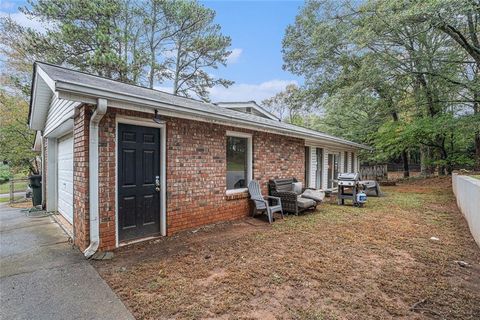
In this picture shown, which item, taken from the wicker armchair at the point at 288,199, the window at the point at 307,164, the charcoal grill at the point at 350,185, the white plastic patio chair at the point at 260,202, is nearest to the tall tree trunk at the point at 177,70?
the window at the point at 307,164

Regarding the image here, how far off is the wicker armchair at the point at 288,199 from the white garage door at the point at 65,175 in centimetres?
498

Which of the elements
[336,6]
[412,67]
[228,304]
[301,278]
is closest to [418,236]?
[301,278]

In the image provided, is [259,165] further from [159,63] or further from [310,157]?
[159,63]

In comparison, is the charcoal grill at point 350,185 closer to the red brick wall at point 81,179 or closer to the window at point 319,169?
the window at point 319,169

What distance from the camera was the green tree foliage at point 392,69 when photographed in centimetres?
993

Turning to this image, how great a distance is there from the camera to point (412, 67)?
11.7m

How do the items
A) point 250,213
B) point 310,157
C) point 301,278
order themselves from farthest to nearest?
1. point 310,157
2. point 250,213
3. point 301,278

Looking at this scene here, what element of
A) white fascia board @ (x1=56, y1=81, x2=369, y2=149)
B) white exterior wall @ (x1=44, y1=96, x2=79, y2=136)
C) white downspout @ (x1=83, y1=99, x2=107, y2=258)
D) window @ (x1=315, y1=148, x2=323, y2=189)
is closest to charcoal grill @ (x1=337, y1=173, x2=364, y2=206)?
window @ (x1=315, y1=148, x2=323, y2=189)

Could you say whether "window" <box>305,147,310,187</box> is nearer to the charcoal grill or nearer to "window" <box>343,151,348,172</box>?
the charcoal grill

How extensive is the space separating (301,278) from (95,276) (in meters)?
2.64

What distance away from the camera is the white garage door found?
529 centimetres

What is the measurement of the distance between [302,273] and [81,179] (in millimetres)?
3611

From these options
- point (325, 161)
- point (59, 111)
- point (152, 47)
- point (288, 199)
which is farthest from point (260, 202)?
point (152, 47)

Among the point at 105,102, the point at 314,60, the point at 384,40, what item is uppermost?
the point at 314,60
